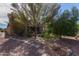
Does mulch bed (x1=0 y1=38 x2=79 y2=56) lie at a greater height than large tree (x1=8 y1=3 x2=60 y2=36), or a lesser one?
lesser

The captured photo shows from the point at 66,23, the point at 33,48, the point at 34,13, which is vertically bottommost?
the point at 33,48

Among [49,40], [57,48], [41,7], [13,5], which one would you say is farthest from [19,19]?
[57,48]

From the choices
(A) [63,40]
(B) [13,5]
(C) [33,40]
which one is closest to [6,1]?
(B) [13,5]

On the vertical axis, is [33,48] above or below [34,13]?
below

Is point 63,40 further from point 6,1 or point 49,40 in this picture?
point 6,1

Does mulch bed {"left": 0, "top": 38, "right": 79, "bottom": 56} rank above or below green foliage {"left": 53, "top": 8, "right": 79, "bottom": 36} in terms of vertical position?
below

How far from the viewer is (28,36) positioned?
1.43 meters

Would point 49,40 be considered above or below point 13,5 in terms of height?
below

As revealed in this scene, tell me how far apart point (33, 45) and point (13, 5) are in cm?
48

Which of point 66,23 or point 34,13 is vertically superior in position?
point 34,13

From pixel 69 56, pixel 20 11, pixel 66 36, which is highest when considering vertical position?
pixel 20 11

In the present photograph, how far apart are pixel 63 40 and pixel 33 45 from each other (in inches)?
13.0

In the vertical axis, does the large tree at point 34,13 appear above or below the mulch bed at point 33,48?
above

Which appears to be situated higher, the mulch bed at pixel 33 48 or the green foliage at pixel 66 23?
the green foliage at pixel 66 23
